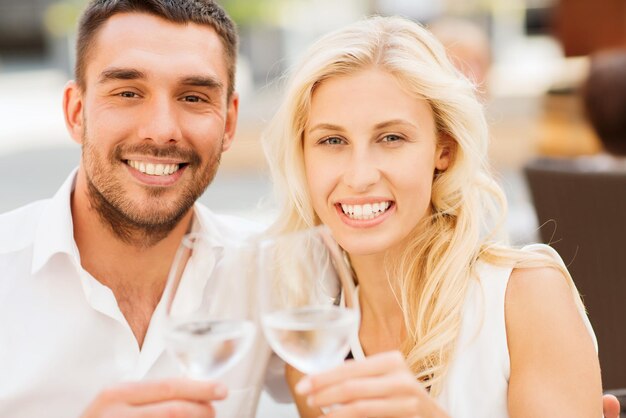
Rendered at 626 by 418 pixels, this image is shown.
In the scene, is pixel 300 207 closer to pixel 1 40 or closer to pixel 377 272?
pixel 377 272

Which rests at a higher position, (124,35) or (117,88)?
(124,35)

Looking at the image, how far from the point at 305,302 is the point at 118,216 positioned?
1015 millimetres

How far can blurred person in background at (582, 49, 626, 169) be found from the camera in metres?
3.19

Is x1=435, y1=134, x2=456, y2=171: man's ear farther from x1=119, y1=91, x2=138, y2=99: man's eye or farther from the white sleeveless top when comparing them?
x1=119, y1=91, x2=138, y2=99: man's eye

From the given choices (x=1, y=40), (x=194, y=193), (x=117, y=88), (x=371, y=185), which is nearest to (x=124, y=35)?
(x=117, y=88)

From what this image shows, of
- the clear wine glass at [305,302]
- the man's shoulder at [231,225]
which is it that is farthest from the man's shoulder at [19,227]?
the clear wine glass at [305,302]

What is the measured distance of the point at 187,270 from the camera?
1213 mm

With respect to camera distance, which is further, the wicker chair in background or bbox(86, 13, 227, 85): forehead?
the wicker chair in background

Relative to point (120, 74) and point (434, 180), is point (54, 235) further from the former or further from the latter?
point (434, 180)

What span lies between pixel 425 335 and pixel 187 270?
0.83 metres

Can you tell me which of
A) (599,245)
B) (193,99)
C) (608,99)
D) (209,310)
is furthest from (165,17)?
(608,99)

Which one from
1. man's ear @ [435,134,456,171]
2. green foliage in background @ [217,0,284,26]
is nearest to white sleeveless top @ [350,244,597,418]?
man's ear @ [435,134,456,171]

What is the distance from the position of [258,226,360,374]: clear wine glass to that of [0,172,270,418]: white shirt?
0.66m

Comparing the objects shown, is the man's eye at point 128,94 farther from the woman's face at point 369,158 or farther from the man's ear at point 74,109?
the woman's face at point 369,158
